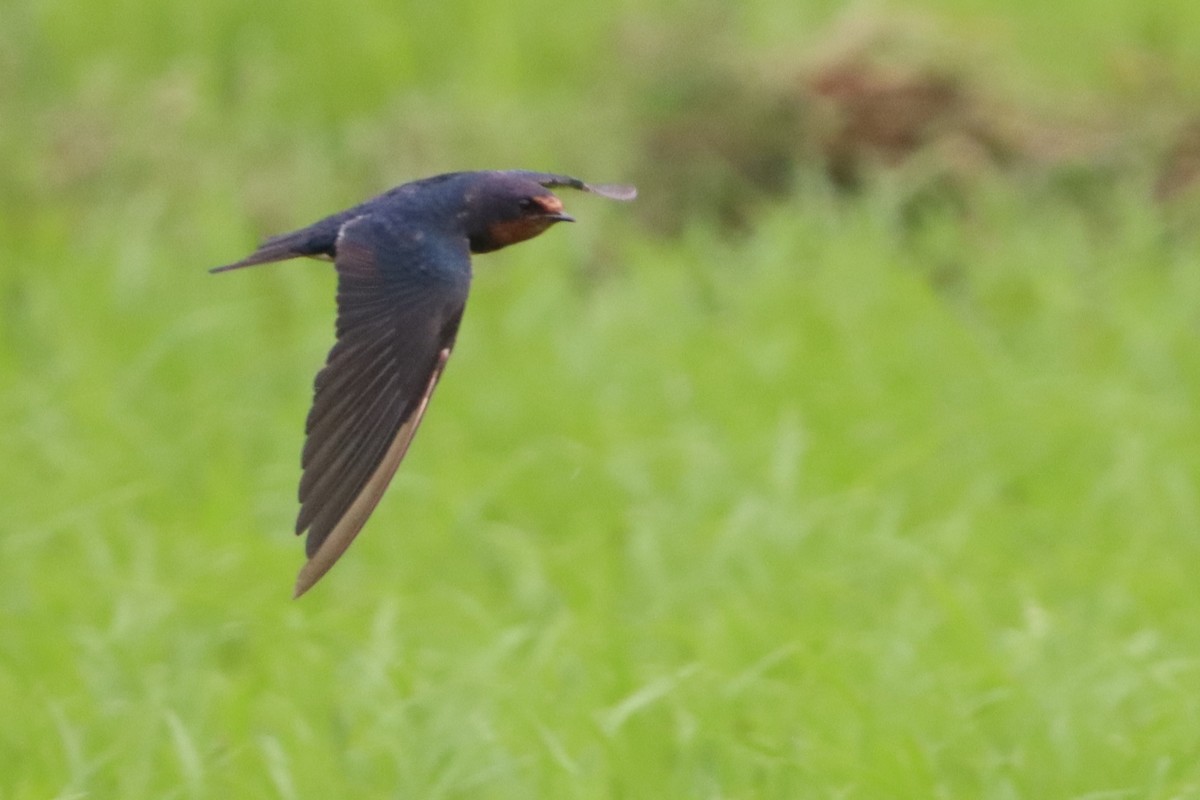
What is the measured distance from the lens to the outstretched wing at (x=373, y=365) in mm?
2482

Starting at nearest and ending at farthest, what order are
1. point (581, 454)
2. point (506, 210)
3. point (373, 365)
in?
point (373, 365)
point (506, 210)
point (581, 454)

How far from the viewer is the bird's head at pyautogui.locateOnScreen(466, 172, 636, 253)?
2.77 m

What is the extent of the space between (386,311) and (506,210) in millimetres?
206

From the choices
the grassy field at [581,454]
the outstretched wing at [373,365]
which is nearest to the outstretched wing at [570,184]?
the outstretched wing at [373,365]

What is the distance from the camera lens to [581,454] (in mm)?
4527

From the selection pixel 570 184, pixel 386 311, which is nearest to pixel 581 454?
pixel 570 184

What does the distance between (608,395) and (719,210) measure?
1.56 metres

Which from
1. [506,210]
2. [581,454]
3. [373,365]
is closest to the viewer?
[373,365]

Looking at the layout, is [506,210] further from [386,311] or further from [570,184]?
[386,311]

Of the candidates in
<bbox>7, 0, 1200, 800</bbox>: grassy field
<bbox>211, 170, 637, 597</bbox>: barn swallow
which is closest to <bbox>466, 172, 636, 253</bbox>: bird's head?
<bbox>211, 170, 637, 597</bbox>: barn swallow

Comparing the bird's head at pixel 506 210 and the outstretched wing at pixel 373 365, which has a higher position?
the bird's head at pixel 506 210

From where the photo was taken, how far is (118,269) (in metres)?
5.27

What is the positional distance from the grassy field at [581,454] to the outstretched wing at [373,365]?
2.19 feet

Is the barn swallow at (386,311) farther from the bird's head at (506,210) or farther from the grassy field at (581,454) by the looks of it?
the grassy field at (581,454)
